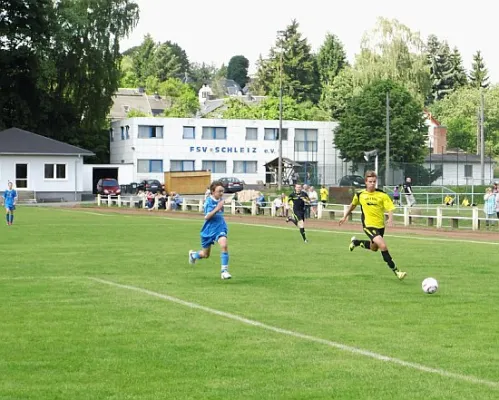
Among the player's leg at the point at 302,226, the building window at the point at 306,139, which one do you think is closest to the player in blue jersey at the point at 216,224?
the player's leg at the point at 302,226

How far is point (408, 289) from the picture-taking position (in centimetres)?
1703

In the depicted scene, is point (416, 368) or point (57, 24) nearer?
point (416, 368)

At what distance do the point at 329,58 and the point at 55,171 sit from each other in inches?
3342

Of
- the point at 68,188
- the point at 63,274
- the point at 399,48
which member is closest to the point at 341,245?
the point at 63,274

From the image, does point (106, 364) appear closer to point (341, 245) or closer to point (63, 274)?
point (63, 274)

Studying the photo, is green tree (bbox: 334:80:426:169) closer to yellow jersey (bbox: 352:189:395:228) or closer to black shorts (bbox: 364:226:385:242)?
yellow jersey (bbox: 352:189:395:228)

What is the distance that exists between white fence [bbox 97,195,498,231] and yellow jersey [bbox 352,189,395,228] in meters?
20.4

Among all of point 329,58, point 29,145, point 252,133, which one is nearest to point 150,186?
point 29,145

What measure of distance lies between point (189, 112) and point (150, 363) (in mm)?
127003

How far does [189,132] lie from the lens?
105062 millimetres

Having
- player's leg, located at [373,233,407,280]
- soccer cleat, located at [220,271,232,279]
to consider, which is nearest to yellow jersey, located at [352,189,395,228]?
player's leg, located at [373,233,407,280]

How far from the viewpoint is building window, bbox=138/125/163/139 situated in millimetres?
102562

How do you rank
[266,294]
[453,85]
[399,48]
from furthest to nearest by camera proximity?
[453,85] < [399,48] < [266,294]

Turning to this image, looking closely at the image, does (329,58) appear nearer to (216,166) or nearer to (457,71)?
(457,71)
